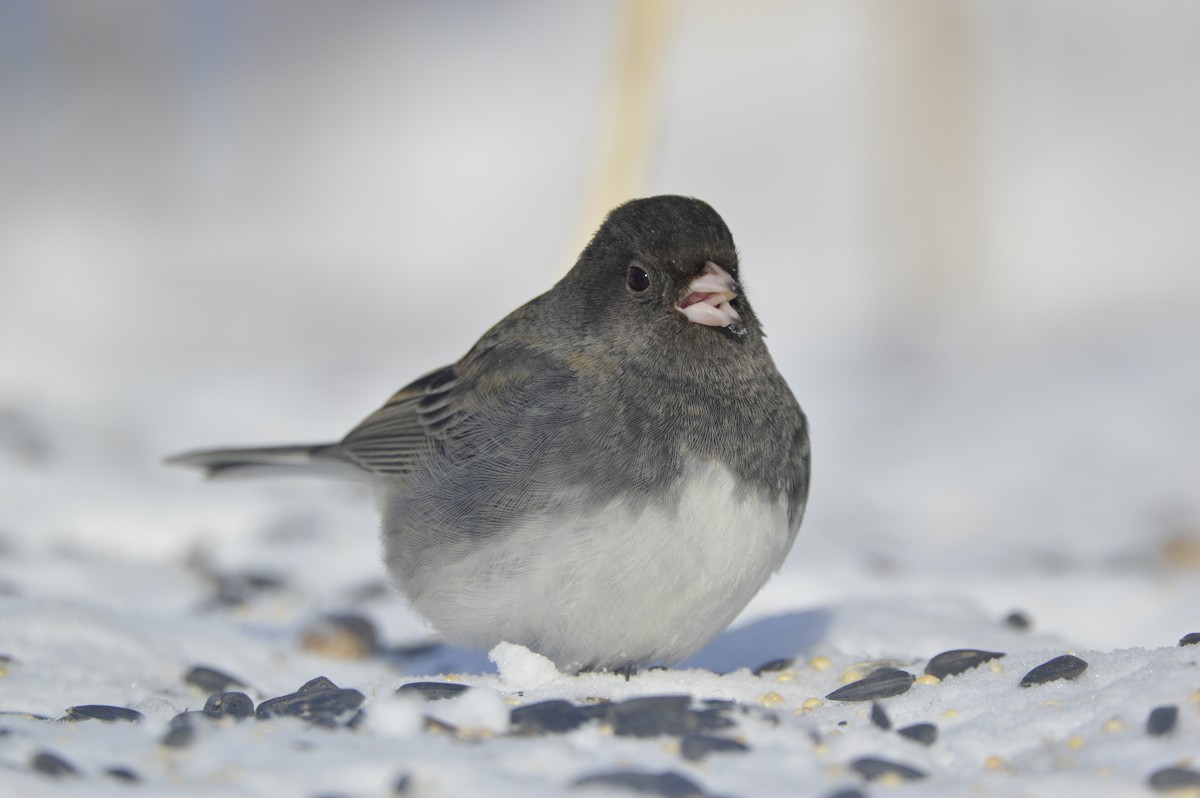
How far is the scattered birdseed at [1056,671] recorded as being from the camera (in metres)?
2.81

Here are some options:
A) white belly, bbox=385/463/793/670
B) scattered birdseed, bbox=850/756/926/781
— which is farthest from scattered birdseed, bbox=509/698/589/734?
scattered birdseed, bbox=850/756/926/781

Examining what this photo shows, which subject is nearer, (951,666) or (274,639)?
(951,666)

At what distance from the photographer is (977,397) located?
776 cm

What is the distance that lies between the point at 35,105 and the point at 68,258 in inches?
136

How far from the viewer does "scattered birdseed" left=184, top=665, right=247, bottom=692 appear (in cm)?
354

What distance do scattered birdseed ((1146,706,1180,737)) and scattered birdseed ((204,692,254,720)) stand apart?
172 centimetres

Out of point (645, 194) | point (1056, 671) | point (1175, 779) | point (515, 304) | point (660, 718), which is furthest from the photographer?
point (515, 304)

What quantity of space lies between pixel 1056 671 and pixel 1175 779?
0.69 metres

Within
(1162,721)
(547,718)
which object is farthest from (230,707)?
(1162,721)

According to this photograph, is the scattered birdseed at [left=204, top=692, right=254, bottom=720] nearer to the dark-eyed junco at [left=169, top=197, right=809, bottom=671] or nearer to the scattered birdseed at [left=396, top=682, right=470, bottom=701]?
the scattered birdseed at [left=396, top=682, right=470, bottom=701]

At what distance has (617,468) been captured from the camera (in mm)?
2902

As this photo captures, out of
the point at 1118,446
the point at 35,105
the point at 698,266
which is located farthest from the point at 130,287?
the point at 698,266

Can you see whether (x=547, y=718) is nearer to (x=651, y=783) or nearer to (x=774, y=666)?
(x=651, y=783)

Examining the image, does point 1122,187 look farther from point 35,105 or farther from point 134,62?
point 35,105
